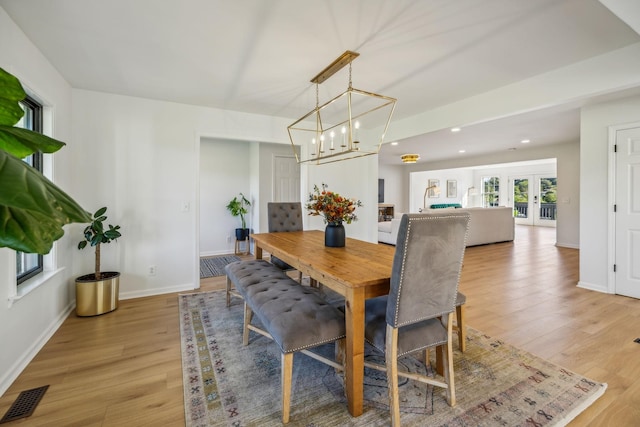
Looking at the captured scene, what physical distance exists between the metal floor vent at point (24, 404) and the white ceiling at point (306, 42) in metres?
2.40

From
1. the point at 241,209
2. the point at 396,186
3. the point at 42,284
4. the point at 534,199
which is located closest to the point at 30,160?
the point at 42,284

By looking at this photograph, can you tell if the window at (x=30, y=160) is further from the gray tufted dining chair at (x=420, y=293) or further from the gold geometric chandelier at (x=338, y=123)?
the gray tufted dining chair at (x=420, y=293)

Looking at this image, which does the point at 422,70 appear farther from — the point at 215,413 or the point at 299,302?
the point at 215,413

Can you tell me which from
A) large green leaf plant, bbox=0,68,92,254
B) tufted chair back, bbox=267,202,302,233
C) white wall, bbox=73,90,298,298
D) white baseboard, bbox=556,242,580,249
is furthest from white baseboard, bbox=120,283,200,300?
white baseboard, bbox=556,242,580,249

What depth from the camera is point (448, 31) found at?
2170 mm

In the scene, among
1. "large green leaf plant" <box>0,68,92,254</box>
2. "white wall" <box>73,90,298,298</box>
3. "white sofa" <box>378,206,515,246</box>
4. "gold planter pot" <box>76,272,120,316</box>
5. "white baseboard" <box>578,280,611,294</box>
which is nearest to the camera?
"large green leaf plant" <box>0,68,92,254</box>

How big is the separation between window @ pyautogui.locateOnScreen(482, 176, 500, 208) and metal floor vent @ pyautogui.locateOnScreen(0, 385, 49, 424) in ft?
47.1

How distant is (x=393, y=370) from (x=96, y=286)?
298 centimetres

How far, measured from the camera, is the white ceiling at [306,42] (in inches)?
75.4

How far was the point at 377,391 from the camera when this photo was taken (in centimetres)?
183

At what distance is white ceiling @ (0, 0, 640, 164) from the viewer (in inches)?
75.4

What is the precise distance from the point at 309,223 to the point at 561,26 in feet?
11.7

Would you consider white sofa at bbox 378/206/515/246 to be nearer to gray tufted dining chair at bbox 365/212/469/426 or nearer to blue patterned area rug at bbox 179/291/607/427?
blue patterned area rug at bbox 179/291/607/427

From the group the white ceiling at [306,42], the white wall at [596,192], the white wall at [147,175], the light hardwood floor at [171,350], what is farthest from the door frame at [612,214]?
the white wall at [147,175]
